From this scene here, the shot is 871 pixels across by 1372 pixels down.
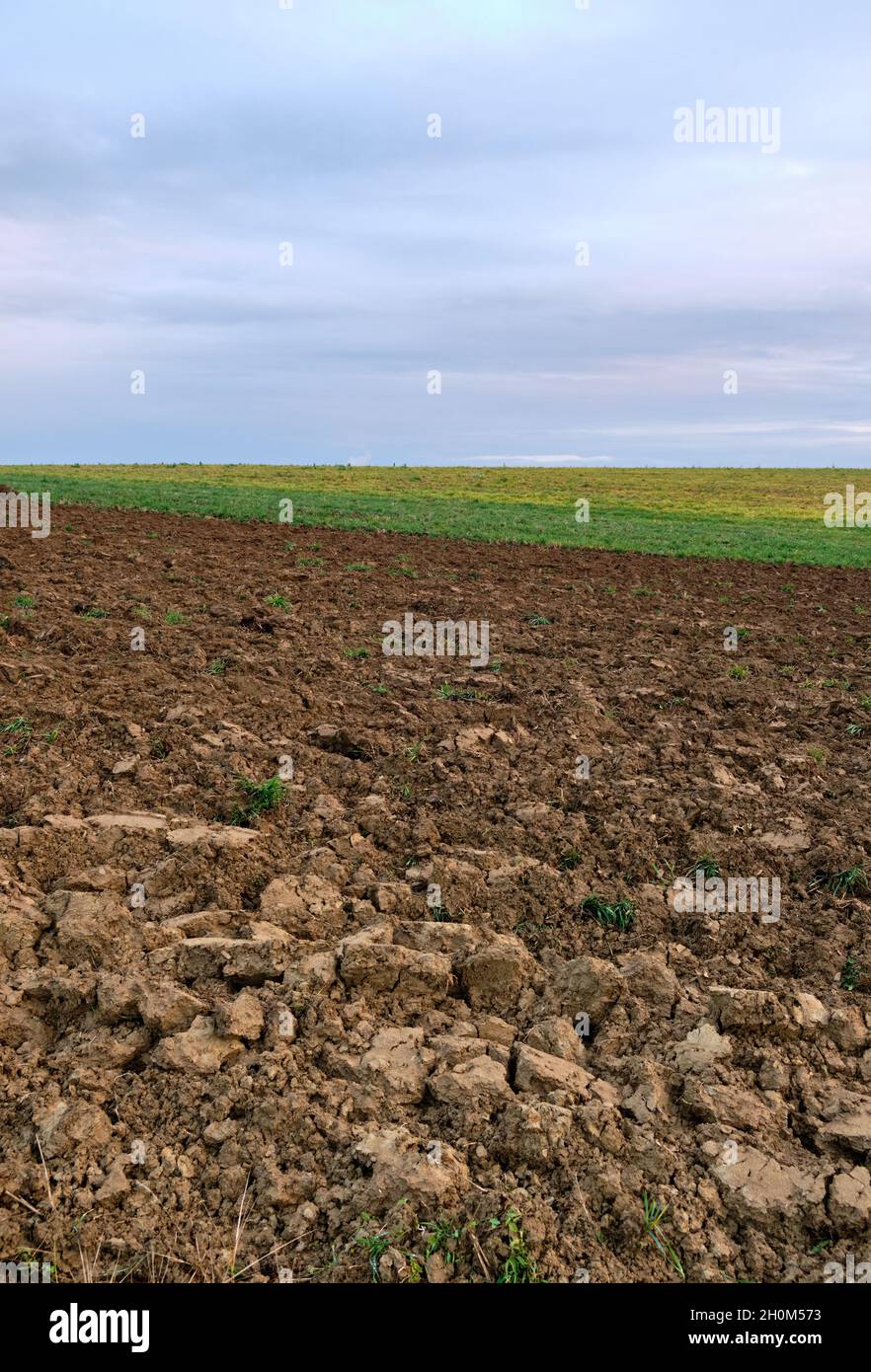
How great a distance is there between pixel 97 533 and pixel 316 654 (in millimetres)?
11928

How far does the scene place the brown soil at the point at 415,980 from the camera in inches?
149

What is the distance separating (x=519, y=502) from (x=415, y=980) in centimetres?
4327

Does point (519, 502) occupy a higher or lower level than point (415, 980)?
higher

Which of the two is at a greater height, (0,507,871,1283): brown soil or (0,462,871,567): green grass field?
(0,462,871,567): green grass field

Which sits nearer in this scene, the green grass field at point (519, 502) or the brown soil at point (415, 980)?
the brown soil at point (415, 980)

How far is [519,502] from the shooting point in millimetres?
46750

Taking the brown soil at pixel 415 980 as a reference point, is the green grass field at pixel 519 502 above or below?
above

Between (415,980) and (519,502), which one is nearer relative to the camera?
(415,980)

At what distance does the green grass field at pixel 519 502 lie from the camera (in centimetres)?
2923

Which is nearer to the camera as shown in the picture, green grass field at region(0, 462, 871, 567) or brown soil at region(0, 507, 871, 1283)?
brown soil at region(0, 507, 871, 1283)

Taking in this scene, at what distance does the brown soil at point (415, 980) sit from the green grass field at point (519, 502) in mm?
19096

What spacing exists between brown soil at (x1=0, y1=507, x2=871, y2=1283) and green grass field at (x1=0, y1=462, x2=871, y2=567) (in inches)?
752

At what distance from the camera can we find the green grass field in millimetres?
29234
